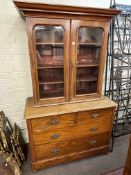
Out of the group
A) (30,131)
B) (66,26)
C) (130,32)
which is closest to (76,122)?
(30,131)

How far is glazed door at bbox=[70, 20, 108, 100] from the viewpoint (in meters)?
1.67

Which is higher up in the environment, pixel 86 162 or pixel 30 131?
pixel 30 131

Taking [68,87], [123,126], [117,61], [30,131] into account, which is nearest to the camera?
[30,131]

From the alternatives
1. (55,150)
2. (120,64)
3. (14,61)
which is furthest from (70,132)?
(120,64)

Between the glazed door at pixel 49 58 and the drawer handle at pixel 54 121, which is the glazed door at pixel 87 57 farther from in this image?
the drawer handle at pixel 54 121

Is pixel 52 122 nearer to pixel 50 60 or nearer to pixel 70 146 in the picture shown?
pixel 70 146

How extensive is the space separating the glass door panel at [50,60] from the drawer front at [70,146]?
0.62m

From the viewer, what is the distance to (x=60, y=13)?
4.85ft

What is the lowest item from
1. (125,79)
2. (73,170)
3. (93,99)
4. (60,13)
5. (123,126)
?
(73,170)

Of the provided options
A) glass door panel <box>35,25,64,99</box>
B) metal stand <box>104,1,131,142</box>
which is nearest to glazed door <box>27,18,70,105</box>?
glass door panel <box>35,25,64,99</box>

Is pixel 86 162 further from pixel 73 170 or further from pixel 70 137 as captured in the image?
pixel 70 137

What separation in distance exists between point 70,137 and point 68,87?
0.63 meters

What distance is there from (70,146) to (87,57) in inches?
45.5

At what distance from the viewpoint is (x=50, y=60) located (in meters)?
1.75
